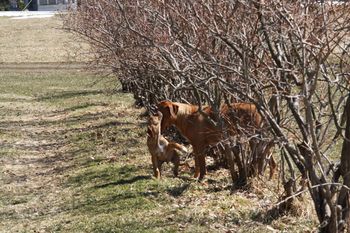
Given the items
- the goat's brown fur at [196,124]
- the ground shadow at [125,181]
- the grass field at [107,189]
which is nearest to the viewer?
the grass field at [107,189]

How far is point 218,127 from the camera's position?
28.6ft

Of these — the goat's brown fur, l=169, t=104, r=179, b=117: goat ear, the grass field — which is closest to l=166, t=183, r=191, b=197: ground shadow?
the grass field

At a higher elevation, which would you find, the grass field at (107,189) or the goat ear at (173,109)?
the goat ear at (173,109)

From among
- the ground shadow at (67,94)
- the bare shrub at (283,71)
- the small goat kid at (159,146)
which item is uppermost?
the bare shrub at (283,71)

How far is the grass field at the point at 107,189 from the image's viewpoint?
7.70 metres

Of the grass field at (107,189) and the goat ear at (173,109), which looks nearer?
the grass field at (107,189)

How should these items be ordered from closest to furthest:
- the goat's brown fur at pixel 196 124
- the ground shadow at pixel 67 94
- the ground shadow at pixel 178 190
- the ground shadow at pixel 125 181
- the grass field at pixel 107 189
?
the grass field at pixel 107 189, the ground shadow at pixel 178 190, the goat's brown fur at pixel 196 124, the ground shadow at pixel 125 181, the ground shadow at pixel 67 94

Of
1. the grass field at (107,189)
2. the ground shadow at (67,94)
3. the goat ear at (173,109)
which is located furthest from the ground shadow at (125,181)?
Answer: the ground shadow at (67,94)

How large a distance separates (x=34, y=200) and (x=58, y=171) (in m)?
2.01

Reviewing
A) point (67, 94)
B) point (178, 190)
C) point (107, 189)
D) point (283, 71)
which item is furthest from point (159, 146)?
point (67, 94)

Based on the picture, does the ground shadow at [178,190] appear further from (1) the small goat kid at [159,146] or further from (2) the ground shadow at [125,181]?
(2) the ground shadow at [125,181]

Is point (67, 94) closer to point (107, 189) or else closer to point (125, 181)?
point (125, 181)

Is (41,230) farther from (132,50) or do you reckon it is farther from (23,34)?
(23,34)

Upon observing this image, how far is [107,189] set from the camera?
9.46 meters
